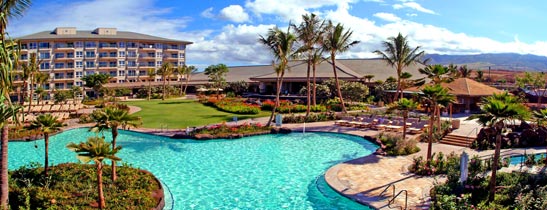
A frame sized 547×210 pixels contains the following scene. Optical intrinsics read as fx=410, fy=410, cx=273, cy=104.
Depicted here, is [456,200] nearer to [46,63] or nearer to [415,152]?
[415,152]

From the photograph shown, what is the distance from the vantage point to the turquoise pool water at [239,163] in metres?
15.5

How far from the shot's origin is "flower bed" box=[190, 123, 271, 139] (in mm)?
28125

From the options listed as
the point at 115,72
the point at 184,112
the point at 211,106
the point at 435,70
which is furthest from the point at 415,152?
the point at 115,72

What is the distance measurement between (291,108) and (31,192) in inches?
1156

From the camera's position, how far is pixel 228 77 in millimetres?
81500

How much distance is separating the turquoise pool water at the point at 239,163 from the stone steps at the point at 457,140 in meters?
4.40

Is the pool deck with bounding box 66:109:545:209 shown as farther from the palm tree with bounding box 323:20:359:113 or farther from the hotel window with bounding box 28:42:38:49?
the hotel window with bounding box 28:42:38:49

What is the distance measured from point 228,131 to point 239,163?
320 inches

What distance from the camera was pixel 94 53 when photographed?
85125 millimetres

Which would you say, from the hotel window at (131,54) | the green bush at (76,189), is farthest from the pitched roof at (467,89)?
the hotel window at (131,54)

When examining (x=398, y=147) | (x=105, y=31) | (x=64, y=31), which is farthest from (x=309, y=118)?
(x=64, y=31)

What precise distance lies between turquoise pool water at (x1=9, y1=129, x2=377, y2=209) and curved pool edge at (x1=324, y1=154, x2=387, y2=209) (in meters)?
0.21

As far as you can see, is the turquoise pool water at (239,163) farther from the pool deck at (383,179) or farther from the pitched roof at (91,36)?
the pitched roof at (91,36)

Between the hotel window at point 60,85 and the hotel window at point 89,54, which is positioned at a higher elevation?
the hotel window at point 89,54
